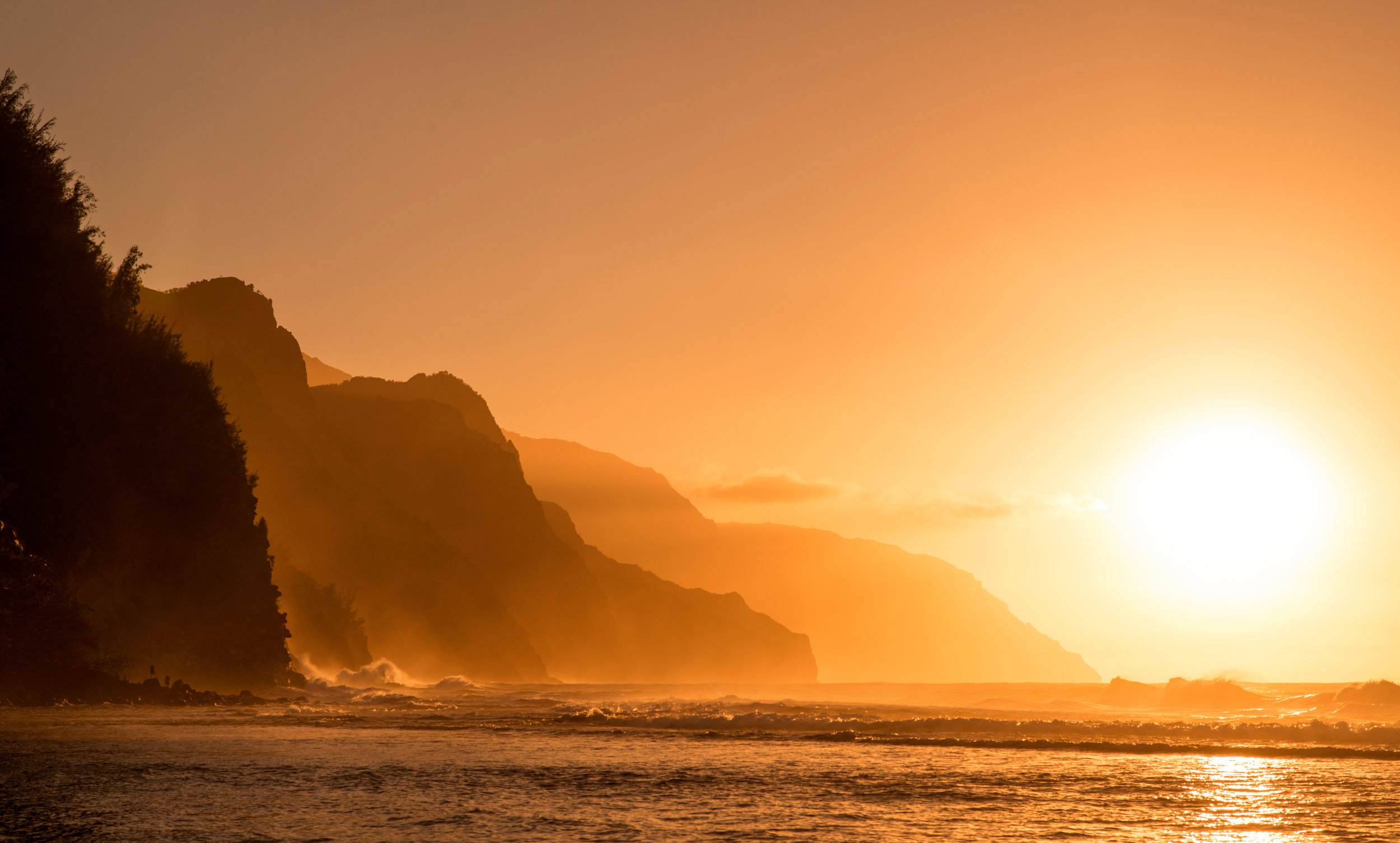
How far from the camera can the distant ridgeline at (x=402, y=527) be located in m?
93.9

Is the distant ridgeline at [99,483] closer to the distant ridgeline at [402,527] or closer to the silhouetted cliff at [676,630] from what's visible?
the distant ridgeline at [402,527]

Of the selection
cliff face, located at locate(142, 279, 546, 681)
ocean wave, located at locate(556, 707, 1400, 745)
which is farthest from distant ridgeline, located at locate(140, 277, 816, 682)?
ocean wave, located at locate(556, 707, 1400, 745)

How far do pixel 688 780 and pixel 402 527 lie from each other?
100765 millimetres

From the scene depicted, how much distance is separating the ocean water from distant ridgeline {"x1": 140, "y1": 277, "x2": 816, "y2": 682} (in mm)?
47502

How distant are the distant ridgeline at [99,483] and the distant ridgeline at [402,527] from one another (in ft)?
47.6

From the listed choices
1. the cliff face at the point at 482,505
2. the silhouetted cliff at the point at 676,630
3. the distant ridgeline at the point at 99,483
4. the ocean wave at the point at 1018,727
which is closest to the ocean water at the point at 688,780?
the ocean wave at the point at 1018,727

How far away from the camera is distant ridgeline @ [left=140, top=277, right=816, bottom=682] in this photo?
93875mm

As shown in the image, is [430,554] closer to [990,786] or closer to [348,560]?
[348,560]

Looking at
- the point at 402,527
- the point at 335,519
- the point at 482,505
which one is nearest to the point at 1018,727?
the point at 335,519

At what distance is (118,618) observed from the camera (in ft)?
131

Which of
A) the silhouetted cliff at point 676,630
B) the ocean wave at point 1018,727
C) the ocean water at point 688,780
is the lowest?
the silhouetted cliff at point 676,630

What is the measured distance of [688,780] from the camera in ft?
46.6

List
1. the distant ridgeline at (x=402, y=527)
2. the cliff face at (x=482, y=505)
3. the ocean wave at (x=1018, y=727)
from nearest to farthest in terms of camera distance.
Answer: the ocean wave at (x=1018, y=727), the distant ridgeline at (x=402, y=527), the cliff face at (x=482, y=505)

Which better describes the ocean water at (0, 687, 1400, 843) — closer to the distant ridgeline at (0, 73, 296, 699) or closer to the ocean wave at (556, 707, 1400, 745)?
the ocean wave at (556, 707, 1400, 745)
